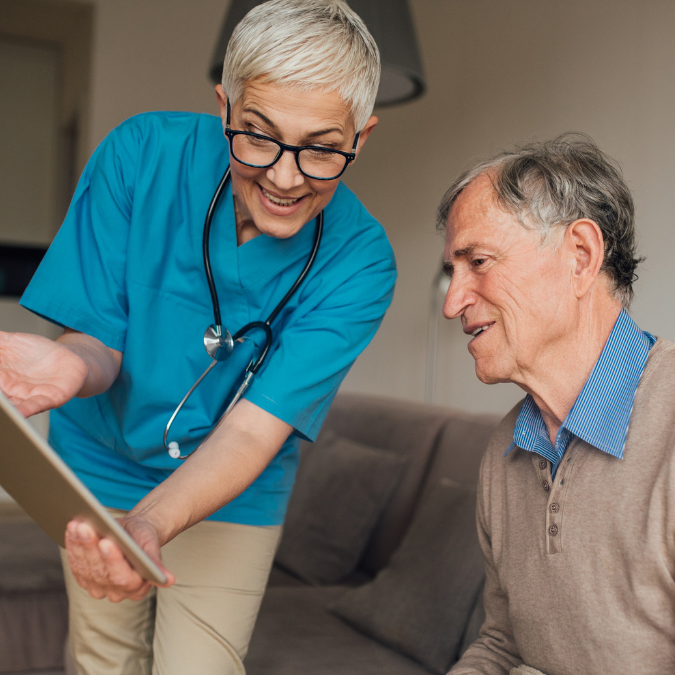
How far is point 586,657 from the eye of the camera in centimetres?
94

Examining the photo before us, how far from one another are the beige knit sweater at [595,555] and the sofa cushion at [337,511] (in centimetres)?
111

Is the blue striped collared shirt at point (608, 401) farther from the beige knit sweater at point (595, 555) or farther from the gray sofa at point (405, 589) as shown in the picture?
the gray sofa at point (405, 589)

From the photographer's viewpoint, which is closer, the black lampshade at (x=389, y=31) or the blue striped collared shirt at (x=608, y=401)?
the blue striped collared shirt at (x=608, y=401)

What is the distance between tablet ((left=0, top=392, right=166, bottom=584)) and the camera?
637 millimetres

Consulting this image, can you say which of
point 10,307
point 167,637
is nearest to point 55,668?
point 167,637

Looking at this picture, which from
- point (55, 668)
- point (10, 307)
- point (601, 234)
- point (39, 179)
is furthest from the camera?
point (39, 179)

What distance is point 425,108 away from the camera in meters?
3.14

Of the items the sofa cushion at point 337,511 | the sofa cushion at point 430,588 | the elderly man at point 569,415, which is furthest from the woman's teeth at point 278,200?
the sofa cushion at point 337,511

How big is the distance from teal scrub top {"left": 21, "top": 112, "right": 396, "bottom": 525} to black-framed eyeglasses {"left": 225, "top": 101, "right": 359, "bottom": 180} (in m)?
0.18

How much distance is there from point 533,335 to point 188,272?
53cm

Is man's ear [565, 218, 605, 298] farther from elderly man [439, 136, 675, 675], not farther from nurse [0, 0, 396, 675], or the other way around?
nurse [0, 0, 396, 675]

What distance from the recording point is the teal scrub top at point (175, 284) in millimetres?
1157

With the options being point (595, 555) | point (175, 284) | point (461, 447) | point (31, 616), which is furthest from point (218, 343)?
point (31, 616)

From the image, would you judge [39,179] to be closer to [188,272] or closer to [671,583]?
[188,272]
